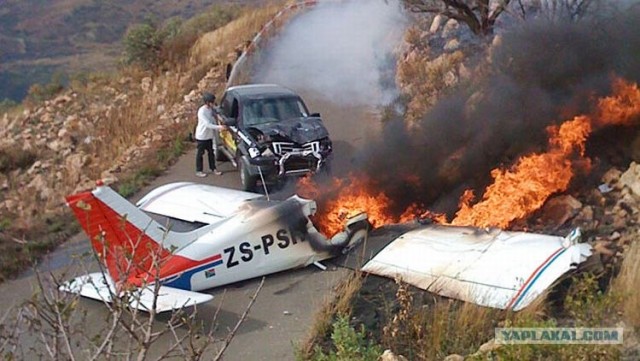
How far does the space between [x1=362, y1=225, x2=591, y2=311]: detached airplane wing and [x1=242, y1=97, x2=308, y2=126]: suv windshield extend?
488 centimetres

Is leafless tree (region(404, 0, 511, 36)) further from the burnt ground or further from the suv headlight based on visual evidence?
the suv headlight

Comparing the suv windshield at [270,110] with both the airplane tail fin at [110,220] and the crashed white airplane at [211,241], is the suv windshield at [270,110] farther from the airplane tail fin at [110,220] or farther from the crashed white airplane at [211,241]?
the airplane tail fin at [110,220]

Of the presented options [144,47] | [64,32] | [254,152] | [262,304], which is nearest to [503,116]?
[254,152]

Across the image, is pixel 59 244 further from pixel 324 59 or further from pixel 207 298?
pixel 324 59

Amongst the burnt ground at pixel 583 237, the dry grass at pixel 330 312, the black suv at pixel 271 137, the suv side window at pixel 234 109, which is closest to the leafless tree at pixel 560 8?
the burnt ground at pixel 583 237

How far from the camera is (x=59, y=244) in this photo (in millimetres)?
11820

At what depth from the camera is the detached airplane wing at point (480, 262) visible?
7.75m

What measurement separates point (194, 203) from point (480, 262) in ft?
15.0

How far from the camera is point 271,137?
13.1 m

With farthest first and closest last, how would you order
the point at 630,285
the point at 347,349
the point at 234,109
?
the point at 234,109 < the point at 630,285 < the point at 347,349

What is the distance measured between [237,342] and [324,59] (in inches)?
680

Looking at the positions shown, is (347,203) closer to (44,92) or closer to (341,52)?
(341,52)

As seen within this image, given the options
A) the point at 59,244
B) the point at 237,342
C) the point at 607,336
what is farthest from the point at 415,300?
the point at 59,244

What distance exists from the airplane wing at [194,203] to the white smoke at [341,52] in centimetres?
874
